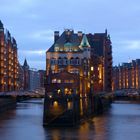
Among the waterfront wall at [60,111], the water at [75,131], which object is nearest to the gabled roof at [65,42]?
the water at [75,131]

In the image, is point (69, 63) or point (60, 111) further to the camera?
point (69, 63)

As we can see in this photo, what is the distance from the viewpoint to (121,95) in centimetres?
15475

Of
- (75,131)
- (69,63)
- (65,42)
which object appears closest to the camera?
(75,131)

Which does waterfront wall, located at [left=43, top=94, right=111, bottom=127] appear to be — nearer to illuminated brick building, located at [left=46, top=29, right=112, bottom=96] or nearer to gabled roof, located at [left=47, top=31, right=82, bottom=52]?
illuminated brick building, located at [left=46, top=29, right=112, bottom=96]

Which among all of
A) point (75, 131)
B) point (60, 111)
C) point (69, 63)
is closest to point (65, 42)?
point (69, 63)

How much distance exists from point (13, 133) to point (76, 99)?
61.6 ft

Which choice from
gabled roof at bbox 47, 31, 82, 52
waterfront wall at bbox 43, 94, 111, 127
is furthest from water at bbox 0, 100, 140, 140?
gabled roof at bbox 47, 31, 82, 52

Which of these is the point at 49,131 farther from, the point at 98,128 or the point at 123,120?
the point at 123,120

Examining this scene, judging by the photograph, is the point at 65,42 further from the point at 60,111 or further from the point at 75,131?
the point at 75,131

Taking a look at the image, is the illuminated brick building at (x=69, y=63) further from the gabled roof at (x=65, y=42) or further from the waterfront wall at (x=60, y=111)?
the waterfront wall at (x=60, y=111)

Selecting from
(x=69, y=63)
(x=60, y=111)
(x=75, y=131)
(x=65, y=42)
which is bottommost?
(x=75, y=131)

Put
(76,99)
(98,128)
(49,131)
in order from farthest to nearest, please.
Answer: (76,99)
(98,128)
(49,131)

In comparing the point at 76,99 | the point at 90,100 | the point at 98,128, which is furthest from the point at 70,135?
the point at 90,100

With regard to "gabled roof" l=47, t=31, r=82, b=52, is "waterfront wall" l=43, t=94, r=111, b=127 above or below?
below
